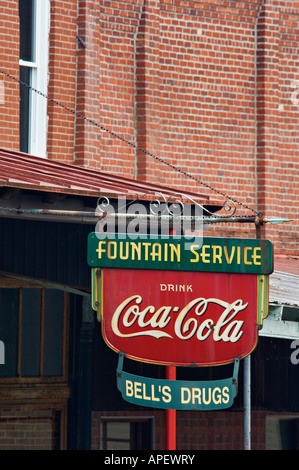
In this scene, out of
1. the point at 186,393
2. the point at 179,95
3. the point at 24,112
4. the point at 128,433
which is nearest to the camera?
the point at 186,393

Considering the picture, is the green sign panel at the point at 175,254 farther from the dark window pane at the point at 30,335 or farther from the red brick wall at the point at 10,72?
the red brick wall at the point at 10,72

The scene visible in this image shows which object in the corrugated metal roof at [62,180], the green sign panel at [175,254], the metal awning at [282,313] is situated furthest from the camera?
the metal awning at [282,313]

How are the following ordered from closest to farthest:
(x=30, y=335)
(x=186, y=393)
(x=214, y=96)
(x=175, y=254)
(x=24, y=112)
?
(x=186, y=393) → (x=175, y=254) → (x=30, y=335) → (x=24, y=112) → (x=214, y=96)

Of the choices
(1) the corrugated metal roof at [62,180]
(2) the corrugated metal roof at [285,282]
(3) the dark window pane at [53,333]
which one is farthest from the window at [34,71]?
(2) the corrugated metal roof at [285,282]

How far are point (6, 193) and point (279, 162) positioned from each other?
790 cm

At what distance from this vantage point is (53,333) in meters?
15.5

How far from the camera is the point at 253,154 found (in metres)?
18.4

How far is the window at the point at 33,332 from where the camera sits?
15.1 meters

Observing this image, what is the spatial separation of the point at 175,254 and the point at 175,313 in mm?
605

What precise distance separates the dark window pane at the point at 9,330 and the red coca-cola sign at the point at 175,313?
3917 mm

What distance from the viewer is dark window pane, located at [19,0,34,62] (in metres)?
16.5

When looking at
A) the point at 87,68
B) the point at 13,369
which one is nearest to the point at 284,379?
the point at 13,369

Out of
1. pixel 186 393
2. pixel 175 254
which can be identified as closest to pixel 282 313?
pixel 175 254

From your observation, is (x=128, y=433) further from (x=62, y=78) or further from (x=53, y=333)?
(x=62, y=78)
